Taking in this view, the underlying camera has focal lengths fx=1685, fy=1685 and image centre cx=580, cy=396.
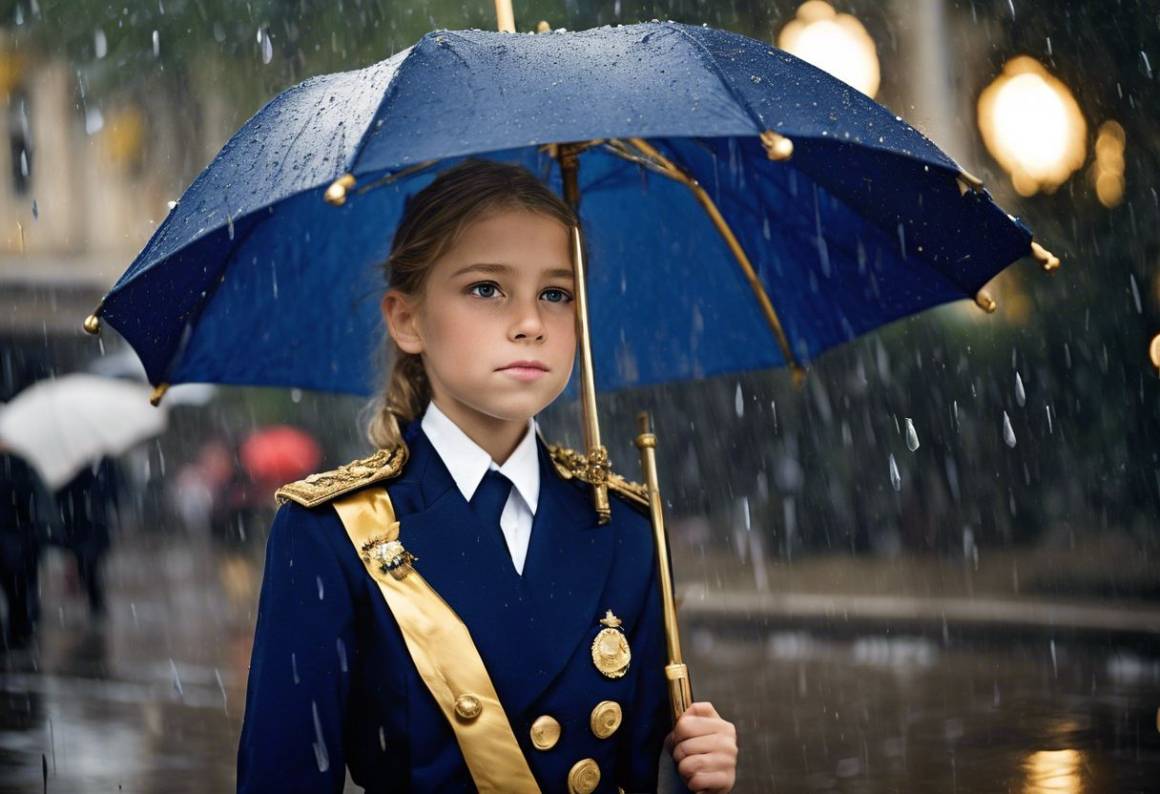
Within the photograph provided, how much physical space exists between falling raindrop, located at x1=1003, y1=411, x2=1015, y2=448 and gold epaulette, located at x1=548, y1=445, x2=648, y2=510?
1044 centimetres

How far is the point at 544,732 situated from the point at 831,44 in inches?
398

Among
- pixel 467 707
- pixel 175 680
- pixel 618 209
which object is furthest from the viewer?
pixel 175 680

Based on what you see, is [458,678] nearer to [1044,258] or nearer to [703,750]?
[703,750]

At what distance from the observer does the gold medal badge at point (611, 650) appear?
108 inches

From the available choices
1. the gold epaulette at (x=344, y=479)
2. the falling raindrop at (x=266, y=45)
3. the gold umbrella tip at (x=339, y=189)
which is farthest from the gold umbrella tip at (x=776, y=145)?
the falling raindrop at (x=266, y=45)

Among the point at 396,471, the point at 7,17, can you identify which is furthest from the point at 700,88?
the point at 7,17

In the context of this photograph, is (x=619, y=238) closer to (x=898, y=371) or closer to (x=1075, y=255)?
(x=1075, y=255)

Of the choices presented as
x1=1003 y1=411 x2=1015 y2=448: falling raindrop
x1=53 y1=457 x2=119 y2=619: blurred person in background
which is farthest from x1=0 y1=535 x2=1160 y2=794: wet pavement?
x1=1003 y1=411 x2=1015 y2=448: falling raindrop

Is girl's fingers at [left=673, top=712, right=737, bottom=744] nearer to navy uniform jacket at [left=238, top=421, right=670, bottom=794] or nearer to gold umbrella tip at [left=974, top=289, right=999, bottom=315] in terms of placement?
navy uniform jacket at [left=238, top=421, right=670, bottom=794]

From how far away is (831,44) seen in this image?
12.1 metres

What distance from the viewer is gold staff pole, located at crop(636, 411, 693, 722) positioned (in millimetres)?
2770

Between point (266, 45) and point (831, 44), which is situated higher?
point (266, 45)

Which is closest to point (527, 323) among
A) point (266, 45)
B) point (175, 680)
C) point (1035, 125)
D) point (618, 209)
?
point (618, 209)

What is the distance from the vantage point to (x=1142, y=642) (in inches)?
392
